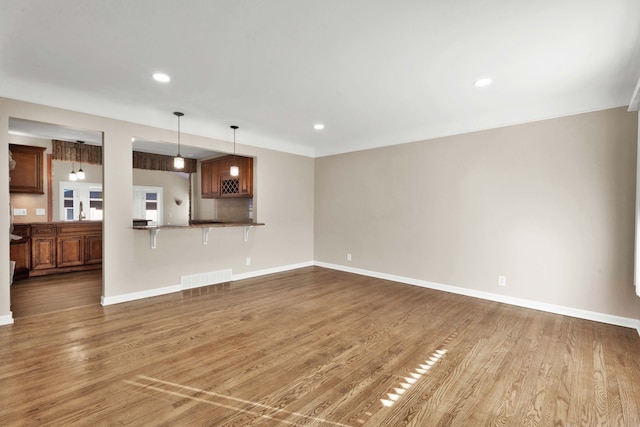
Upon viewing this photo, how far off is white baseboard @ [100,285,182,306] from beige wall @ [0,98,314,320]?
0.06m

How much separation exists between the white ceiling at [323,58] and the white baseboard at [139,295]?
2321 millimetres

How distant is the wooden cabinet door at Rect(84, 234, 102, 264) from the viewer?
5672 millimetres

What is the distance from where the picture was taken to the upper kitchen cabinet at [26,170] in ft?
17.3

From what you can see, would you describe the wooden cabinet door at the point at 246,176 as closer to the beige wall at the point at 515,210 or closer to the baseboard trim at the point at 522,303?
the beige wall at the point at 515,210

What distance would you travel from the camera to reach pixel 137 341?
2.77 m

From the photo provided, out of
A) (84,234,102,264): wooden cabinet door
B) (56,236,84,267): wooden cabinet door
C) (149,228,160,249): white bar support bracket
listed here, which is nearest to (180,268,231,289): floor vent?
(149,228,160,249): white bar support bracket

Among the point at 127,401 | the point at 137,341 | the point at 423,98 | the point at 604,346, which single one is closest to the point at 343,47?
the point at 423,98

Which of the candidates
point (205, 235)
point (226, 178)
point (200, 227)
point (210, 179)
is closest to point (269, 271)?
point (205, 235)

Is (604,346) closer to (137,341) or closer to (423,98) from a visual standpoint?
(423,98)

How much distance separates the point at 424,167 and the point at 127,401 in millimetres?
4494

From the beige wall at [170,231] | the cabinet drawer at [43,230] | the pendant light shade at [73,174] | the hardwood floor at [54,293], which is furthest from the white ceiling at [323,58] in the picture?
the pendant light shade at [73,174]

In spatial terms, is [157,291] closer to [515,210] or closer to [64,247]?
[64,247]

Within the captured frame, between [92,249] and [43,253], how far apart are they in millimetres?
694

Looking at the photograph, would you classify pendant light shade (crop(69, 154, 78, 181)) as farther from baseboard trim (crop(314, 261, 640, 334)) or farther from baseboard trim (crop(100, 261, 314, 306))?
baseboard trim (crop(314, 261, 640, 334))
